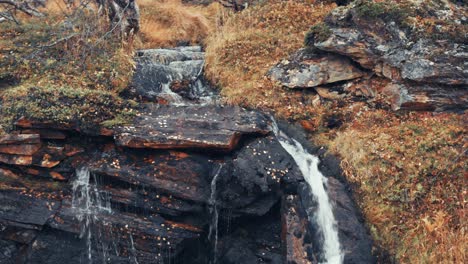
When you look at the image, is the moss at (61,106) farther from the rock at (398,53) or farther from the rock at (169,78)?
the rock at (398,53)

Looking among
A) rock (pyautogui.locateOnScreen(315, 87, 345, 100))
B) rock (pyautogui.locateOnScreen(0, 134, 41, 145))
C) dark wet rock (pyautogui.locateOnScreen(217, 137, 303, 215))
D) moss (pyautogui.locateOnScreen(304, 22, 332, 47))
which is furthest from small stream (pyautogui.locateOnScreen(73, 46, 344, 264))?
moss (pyautogui.locateOnScreen(304, 22, 332, 47))

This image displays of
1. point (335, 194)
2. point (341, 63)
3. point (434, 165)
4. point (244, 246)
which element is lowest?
point (244, 246)

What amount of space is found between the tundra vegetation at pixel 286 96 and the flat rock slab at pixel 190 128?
1.57ft

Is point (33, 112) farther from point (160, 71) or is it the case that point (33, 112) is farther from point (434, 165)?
point (434, 165)

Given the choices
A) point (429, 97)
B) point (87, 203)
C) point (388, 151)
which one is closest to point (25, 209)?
point (87, 203)

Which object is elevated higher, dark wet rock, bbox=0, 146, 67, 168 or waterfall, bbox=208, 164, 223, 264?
dark wet rock, bbox=0, 146, 67, 168

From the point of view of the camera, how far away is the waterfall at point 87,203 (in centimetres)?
716

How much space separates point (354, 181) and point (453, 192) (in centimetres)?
162

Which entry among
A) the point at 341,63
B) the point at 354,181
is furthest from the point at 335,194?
the point at 341,63

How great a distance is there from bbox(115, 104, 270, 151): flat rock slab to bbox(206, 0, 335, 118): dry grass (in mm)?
1236

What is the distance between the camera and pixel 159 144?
7.57 m

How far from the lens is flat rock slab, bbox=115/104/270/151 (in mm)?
7586

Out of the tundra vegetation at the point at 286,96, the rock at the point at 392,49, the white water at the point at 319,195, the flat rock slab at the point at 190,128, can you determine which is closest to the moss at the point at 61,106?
the tundra vegetation at the point at 286,96

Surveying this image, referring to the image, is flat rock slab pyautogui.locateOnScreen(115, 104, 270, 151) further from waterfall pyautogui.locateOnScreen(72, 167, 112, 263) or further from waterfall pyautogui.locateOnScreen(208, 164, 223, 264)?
waterfall pyautogui.locateOnScreen(72, 167, 112, 263)
